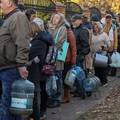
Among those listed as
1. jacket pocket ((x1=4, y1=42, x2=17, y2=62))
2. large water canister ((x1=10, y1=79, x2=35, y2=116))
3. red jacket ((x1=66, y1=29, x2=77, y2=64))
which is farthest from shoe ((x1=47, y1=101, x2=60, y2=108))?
jacket pocket ((x1=4, y1=42, x2=17, y2=62))

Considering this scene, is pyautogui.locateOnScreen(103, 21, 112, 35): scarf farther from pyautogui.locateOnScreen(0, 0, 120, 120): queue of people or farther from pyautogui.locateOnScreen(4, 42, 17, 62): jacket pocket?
pyautogui.locateOnScreen(4, 42, 17, 62): jacket pocket

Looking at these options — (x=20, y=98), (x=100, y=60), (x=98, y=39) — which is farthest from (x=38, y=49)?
(x=100, y=60)

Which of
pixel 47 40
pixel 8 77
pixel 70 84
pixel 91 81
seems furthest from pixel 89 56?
pixel 8 77

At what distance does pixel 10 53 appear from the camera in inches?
283

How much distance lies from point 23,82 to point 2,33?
2.40 ft

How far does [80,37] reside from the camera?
12109 millimetres

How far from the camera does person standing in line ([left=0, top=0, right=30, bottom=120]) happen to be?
7.11 metres

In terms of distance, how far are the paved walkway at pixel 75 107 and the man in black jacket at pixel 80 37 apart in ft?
3.41

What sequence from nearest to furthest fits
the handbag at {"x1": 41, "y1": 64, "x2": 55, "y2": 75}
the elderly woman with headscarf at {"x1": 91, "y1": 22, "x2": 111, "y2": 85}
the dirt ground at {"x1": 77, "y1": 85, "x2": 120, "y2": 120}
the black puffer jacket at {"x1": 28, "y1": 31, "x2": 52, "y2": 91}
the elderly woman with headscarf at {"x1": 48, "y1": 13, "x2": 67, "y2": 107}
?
1. the black puffer jacket at {"x1": 28, "y1": 31, "x2": 52, "y2": 91}
2. the handbag at {"x1": 41, "y1": 64, "x2": 55, "y2": 75}
3. the dirt ground at {"x1": 77, "y1": 85, "x2": 120, "y2": 120}
4. the elderly woman with headscarf at {"x1": 48, "y1": 13, "x2": 67, "y2": 107}
5. the elderly woman with headscarf at {"x1": 91, "y1": 22, "x2": 111, "y2": 85}

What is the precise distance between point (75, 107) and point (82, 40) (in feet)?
5.70

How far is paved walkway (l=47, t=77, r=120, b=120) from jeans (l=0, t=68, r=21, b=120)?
256cm

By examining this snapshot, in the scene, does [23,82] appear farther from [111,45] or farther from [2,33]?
[111,45]

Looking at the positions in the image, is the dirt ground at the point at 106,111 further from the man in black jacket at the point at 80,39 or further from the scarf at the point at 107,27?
the scarf at the point at 107,27

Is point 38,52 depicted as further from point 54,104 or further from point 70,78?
point 70,78
